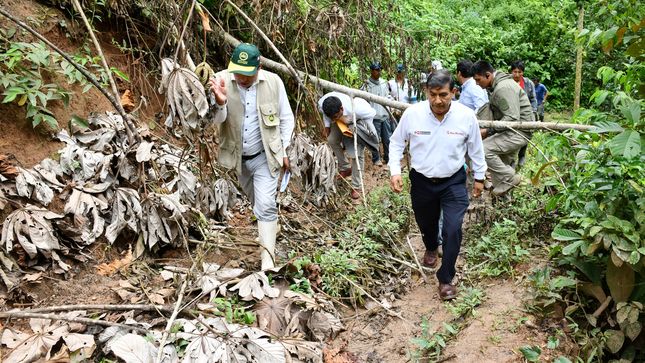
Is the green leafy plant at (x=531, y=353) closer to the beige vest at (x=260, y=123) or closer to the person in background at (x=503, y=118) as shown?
the beige vest at (x=260, y=123)

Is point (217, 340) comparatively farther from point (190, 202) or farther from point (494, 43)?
point (494, 43)

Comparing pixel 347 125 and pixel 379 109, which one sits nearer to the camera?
pixel 347 125

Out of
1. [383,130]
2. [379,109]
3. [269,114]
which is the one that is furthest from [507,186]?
[269,114]

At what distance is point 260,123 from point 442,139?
1455 mm

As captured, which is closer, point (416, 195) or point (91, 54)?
point (416, 195)

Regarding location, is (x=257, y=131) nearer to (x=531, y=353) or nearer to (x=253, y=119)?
(x=253, y=119)

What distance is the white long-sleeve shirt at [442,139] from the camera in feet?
13.8

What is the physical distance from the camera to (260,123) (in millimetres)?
4312

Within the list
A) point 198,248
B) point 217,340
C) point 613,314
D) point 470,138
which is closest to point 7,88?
point 198,248

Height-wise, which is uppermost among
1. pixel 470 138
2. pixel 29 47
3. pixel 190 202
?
pixel 29 47

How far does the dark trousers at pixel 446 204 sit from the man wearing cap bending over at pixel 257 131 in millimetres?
1153

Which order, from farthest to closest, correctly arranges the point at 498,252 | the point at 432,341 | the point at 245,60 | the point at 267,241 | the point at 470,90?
1. the point at 470,90
2. the point at 498,252
3. the point at 267,241
4. the point at 245,60
5. the point at 432,341

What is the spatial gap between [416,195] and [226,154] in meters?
1.63

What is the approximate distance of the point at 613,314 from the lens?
3.86m
